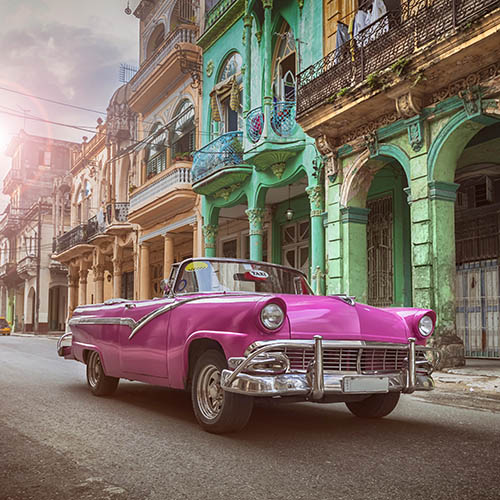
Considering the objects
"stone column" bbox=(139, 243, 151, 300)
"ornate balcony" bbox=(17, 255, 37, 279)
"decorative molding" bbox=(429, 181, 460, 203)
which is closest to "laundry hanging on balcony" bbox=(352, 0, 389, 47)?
"decorative molding" bbox=(429, 181, 460, 203)

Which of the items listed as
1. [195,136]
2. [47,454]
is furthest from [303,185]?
[47,454]

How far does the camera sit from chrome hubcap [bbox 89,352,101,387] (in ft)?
23.6

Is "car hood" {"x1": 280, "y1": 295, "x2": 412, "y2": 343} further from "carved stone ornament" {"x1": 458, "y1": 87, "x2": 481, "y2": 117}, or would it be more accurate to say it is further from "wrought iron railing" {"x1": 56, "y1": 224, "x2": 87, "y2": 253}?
"wrought iron railing" {"x1": 56, "y1": 224, "x2": 87, "y2": 253}

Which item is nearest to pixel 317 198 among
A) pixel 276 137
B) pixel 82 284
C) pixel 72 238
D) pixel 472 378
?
pixel 276 137

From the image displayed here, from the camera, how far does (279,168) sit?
611 inches

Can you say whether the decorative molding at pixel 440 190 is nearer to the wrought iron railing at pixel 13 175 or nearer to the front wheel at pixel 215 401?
the front wheel at pixel 215 401

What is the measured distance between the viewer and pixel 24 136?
5425cm

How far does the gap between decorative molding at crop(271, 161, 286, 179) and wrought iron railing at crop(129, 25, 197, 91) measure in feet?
23.8

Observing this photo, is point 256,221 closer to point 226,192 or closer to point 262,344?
point 226,192

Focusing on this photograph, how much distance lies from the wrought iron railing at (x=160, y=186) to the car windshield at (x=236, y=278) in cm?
1359

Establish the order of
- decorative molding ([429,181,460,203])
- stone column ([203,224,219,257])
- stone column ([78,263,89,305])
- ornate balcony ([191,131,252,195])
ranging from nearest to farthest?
decorative molding ([429,181,460,203]) < ornate balcony ([191,131,252,195]) < stone column ([203,224,219,257]) < stone column ([78,263,89,305])

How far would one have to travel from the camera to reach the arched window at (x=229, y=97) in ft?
59.0

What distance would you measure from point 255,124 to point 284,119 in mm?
861

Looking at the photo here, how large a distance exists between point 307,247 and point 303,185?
7.00ft
